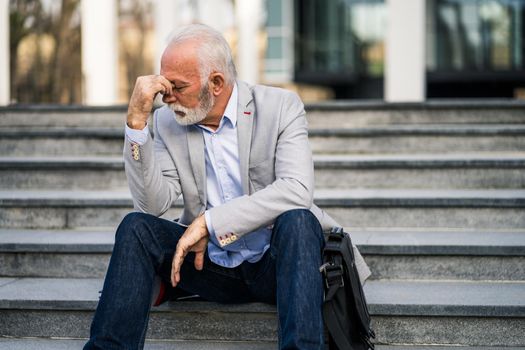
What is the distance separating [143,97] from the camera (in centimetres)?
256

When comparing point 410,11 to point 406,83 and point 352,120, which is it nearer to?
point 406,83

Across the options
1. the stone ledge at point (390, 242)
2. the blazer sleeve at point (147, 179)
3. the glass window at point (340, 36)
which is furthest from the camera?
the glass window at point (340, 36)

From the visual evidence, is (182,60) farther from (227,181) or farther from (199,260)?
(199,260)

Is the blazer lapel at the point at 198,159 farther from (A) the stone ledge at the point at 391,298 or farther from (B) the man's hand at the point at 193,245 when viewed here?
(A) the stone ledge at the point at 391,298

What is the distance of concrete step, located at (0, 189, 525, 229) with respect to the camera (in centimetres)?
373

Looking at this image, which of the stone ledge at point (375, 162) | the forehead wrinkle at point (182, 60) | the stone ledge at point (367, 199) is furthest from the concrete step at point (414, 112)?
the forehead wrinkle at point (182, 60)

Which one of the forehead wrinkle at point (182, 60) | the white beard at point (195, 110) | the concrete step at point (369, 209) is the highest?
the forehead wrinkle at point (182, 60)

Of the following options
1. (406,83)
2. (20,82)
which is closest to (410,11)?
(406,83)

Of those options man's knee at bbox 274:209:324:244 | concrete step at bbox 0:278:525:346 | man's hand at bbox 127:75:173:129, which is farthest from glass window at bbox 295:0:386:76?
man's knee at bbox 274:209:324:244

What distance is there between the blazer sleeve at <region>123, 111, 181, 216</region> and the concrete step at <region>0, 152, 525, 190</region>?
1.59m

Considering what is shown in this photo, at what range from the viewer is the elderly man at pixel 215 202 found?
2.42 m

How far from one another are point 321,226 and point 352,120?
8.18ft

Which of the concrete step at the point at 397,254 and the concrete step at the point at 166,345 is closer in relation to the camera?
the concrete step at the point at 166,345

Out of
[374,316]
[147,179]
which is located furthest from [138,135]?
[374,316]
